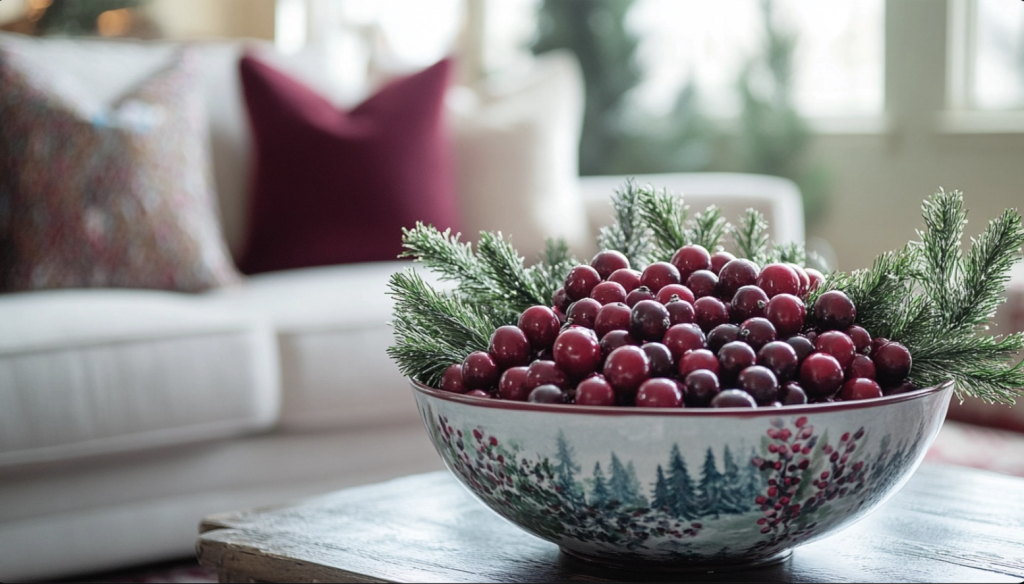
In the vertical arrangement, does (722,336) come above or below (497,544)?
above

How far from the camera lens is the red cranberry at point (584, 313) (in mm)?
665

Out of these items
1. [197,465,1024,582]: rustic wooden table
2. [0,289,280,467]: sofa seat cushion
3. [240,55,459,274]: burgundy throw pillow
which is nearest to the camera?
[197,465,1024,582]: rustic wooden table

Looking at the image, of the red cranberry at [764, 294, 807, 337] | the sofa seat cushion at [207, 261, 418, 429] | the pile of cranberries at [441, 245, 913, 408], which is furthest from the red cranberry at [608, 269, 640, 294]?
the sofa seat cushion at [207, 261, 418, 429]

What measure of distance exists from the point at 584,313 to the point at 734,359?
0.11 m

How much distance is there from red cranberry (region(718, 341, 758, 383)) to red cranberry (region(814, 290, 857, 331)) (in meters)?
0.08

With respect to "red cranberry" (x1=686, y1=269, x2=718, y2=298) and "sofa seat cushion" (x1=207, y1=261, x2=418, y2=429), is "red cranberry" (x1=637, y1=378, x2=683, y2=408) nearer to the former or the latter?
"red cranberry" (x1=686, y1=269, x2=718, y2=298)

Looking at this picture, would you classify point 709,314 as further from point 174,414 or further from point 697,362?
point 174,414

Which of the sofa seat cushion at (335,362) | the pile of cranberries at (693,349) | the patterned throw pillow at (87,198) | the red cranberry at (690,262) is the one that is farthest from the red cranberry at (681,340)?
the patterned throw pillow at (87,198)

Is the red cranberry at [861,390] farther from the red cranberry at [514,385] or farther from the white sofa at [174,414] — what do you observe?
the white sofa at [174,414]

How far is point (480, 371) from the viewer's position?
2.13 ft

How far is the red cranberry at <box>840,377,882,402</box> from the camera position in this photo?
61 centimetres

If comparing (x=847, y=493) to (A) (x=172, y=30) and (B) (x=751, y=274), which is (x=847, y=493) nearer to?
(B) (x=751, y=274)

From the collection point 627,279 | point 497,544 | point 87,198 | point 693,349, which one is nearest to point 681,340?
point 693,349

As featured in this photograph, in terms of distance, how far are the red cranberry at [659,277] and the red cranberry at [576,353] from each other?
10 cm
